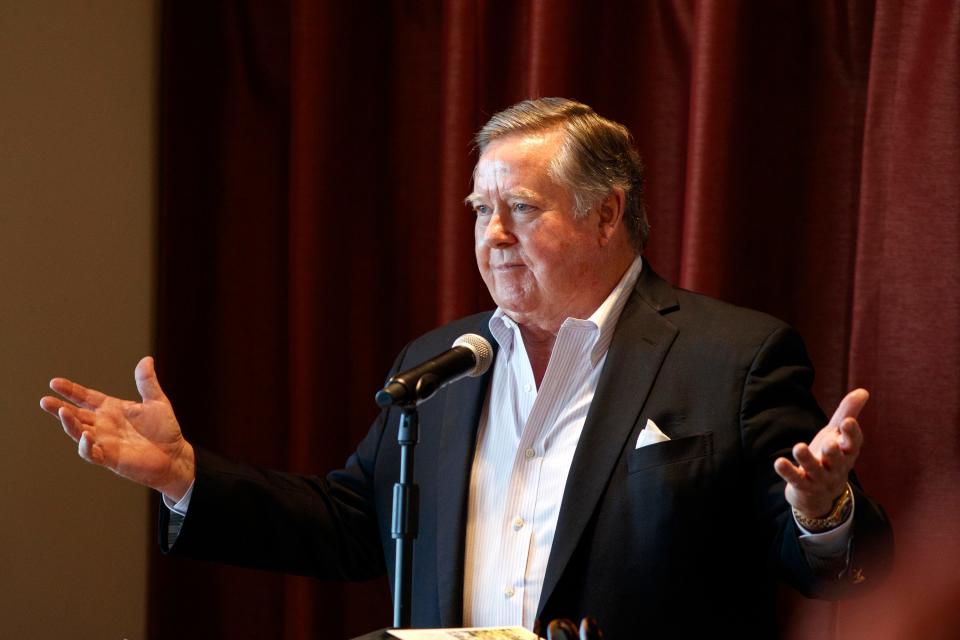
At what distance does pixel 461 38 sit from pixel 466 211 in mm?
484

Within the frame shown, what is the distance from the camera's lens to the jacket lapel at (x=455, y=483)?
2279 millimetres

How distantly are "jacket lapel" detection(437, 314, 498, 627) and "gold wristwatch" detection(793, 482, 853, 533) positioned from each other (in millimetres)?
698

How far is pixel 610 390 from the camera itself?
2.27 meters

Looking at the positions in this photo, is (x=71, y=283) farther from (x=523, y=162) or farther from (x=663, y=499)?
(x=663, y=499)

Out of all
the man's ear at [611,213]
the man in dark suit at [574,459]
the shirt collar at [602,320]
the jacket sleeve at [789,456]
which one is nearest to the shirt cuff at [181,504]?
the man in dark suit at [574,459]

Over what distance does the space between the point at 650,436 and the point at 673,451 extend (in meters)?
0.05

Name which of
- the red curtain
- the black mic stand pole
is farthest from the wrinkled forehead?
the black mic stand pole

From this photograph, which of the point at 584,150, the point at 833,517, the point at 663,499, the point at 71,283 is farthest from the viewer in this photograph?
the point at 71,283

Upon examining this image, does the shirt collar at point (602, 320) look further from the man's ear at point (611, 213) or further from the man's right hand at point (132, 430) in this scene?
the man's right hand at point (132, 430)

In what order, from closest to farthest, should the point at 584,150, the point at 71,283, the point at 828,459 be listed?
the point at 828,459, the point at 584,150, the point at 71,283

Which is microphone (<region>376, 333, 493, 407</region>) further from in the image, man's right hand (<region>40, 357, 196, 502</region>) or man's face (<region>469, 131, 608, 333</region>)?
man's right hand (<region>40, 357, 196, 502</region>)

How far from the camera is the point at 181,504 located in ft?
7.63

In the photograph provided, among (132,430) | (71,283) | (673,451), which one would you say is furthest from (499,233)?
(71,283)

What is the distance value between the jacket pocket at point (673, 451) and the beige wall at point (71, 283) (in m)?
1.72
